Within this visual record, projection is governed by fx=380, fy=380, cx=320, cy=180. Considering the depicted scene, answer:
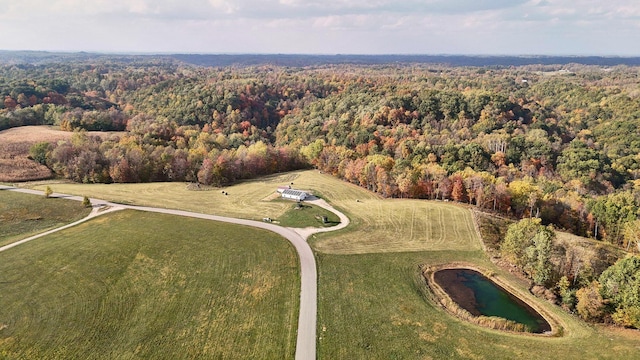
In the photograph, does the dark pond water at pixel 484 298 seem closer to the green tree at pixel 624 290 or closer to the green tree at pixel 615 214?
the green tree at pixel 624 290

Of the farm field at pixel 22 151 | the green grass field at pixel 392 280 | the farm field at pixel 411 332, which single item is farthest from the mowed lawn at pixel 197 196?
the farm field at pixel 411 332

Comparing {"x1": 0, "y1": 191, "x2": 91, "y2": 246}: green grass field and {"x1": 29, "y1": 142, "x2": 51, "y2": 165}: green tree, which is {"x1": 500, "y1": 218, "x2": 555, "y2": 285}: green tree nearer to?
{"x1": 0, "y1": 191, "x2": 91, "y2": 246}: green grass field

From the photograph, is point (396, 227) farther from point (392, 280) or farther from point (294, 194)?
point (294, 194)

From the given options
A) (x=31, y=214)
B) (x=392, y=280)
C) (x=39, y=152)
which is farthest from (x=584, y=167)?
(x=39, y=152)

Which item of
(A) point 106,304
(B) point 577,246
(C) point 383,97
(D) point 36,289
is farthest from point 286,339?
(C) point 383,97

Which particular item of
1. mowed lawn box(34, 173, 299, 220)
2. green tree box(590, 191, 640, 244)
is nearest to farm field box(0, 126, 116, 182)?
mowed lawn box(34, 173, 299, 220)
